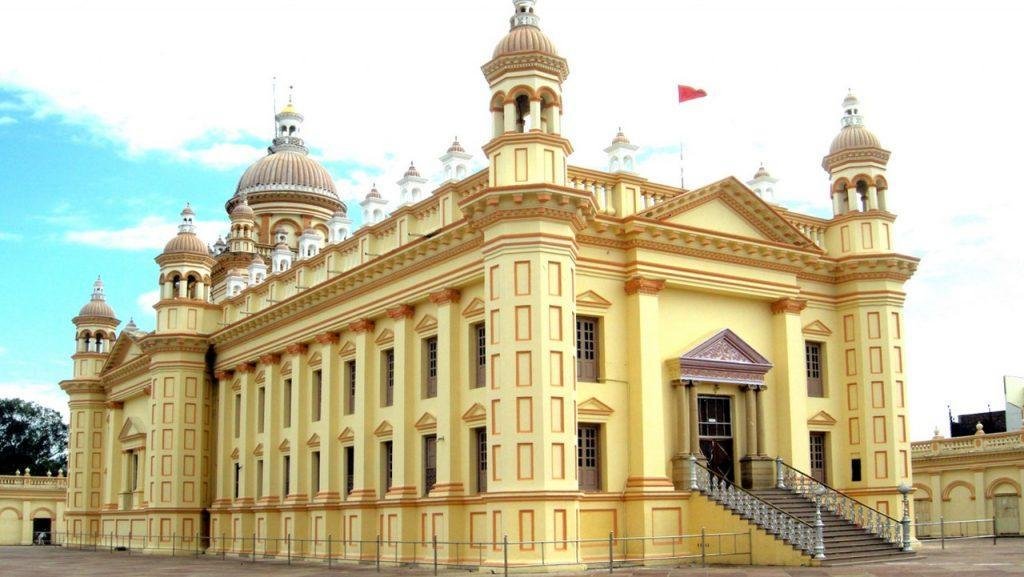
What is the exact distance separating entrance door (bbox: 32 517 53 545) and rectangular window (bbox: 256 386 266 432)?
32500mm

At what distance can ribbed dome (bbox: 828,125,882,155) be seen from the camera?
113 ft

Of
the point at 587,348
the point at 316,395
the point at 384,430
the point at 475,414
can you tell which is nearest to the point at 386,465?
the point at 384,430

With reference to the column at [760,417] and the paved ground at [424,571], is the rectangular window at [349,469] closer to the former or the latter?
the paved ground at [424,571]

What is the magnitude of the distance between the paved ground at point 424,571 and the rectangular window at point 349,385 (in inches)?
205

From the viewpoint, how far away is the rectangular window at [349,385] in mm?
35312

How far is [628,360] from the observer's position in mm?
28594

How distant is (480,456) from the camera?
95.2 ft

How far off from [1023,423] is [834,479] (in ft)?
74.4

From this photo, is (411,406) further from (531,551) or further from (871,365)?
(871,365)

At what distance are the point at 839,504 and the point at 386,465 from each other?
12865mm

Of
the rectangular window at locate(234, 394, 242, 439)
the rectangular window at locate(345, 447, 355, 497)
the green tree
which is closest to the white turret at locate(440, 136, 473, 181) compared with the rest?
the rectangular window at locate(345, 447, 355, 497)

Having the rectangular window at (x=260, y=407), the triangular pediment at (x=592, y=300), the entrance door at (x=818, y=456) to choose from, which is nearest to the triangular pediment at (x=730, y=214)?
the triangular pediment at (x=592, y=300)

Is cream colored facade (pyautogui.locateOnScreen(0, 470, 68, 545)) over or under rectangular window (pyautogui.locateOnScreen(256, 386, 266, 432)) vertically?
under

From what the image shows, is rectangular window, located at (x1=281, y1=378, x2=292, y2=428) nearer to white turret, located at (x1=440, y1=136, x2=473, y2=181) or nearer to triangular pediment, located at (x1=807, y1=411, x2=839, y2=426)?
white turret, located at (x1=440, y1=136, x2=473, y2=181)
